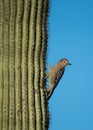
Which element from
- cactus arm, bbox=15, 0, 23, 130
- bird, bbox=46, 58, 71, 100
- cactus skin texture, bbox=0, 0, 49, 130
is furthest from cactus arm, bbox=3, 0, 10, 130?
bird, bbox=46, 58, 71, 100

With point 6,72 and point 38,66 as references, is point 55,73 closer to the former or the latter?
point 38,66

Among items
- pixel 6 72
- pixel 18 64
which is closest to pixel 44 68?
pixel 18 64

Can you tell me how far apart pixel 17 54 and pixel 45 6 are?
2.23 ft

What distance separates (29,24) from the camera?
3688mm

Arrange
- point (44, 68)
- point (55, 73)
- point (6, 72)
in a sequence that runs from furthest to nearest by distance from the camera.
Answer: point (55, 73), point (44, 68), point (6, 72)

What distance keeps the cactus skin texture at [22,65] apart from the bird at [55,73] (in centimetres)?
17

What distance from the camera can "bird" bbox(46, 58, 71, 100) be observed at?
12.7 feet

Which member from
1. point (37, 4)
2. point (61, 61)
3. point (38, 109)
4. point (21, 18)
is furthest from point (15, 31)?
point (38, 109)

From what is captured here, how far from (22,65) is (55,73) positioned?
0.49 metres

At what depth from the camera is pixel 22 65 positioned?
11.8ft

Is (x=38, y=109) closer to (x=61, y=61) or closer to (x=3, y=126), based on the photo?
(x=3, y=126)

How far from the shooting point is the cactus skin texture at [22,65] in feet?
11.7

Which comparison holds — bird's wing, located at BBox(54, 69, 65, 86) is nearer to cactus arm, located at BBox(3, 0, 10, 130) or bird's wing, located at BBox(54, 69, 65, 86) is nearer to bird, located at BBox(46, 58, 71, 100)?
bird, located at BBox(46, 58, 71, 100)

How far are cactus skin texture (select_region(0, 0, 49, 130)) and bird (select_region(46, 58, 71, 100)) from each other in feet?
0.56
